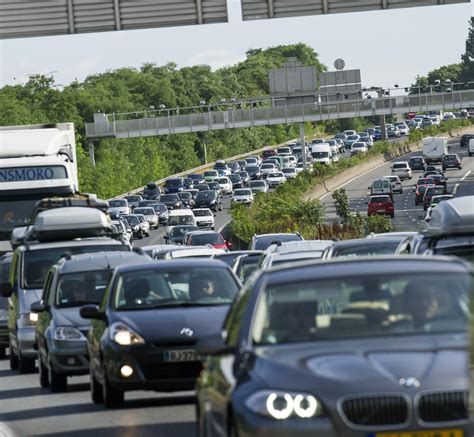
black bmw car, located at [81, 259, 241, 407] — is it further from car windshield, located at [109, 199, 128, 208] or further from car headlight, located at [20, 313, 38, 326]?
car windshield, located at [109, 199, 128, 208]

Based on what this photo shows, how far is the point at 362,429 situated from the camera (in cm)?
865

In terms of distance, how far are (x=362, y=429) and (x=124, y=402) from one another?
28.2 ft

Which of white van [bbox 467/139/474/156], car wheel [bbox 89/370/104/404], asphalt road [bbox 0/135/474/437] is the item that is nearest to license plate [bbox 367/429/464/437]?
asphalt road [bbox 0/135/474/437]

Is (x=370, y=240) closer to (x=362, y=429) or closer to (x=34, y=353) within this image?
(x=34, y=353)

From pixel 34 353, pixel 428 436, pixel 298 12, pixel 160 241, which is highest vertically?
pixel 298 12

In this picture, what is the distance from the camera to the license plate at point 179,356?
15.5m

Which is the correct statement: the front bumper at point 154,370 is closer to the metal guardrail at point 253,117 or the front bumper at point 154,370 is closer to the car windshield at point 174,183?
the car windshield at point 174,183

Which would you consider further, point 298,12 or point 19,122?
point 19,122

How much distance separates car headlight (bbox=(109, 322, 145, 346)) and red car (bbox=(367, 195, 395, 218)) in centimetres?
7535

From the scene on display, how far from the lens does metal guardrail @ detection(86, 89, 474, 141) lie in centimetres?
14512

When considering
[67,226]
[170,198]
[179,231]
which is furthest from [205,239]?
[170,198]

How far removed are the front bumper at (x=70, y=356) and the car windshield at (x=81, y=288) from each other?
0.93 m

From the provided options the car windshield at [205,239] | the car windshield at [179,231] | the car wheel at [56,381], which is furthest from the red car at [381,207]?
the car wheel at [56,381]

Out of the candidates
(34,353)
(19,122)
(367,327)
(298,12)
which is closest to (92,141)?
(19,122)
